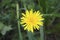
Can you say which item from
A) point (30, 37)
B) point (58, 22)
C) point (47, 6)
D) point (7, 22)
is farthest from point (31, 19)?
point (58, 22)

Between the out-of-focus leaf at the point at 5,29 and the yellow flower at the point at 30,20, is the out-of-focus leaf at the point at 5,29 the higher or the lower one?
the lower one

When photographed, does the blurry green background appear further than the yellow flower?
Yes

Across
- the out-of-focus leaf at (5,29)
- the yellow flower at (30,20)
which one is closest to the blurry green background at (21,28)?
the out-of-focus leaf at (5,29)

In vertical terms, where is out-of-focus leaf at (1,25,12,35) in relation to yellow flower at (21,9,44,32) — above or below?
below

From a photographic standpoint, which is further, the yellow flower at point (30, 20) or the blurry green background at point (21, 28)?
the blurry green background at point (21, 28)

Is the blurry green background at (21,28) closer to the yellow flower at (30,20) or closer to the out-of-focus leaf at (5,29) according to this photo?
the out-of-focus leaf at (5,29)

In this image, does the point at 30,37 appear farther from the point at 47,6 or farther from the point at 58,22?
the point at 58,22

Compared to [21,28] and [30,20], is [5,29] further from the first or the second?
[30,20]

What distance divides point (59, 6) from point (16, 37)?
460mm

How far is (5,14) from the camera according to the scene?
1.49 metres

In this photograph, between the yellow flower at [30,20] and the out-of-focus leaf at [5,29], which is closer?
the yellow flower at [30,20]

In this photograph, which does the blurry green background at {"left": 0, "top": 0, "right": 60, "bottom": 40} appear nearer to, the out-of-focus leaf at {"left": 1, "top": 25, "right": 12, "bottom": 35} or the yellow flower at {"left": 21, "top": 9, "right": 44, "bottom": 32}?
the out-of-focus leaf at {"left": 1, "top": 25, "right": 12, "bottom": 35}

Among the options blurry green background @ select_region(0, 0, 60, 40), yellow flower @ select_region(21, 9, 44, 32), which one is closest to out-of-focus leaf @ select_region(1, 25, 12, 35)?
blurry green background @ select_region(0, 0, 60, 40)

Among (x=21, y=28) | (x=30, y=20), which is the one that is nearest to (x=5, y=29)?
(x=21, y=28)
